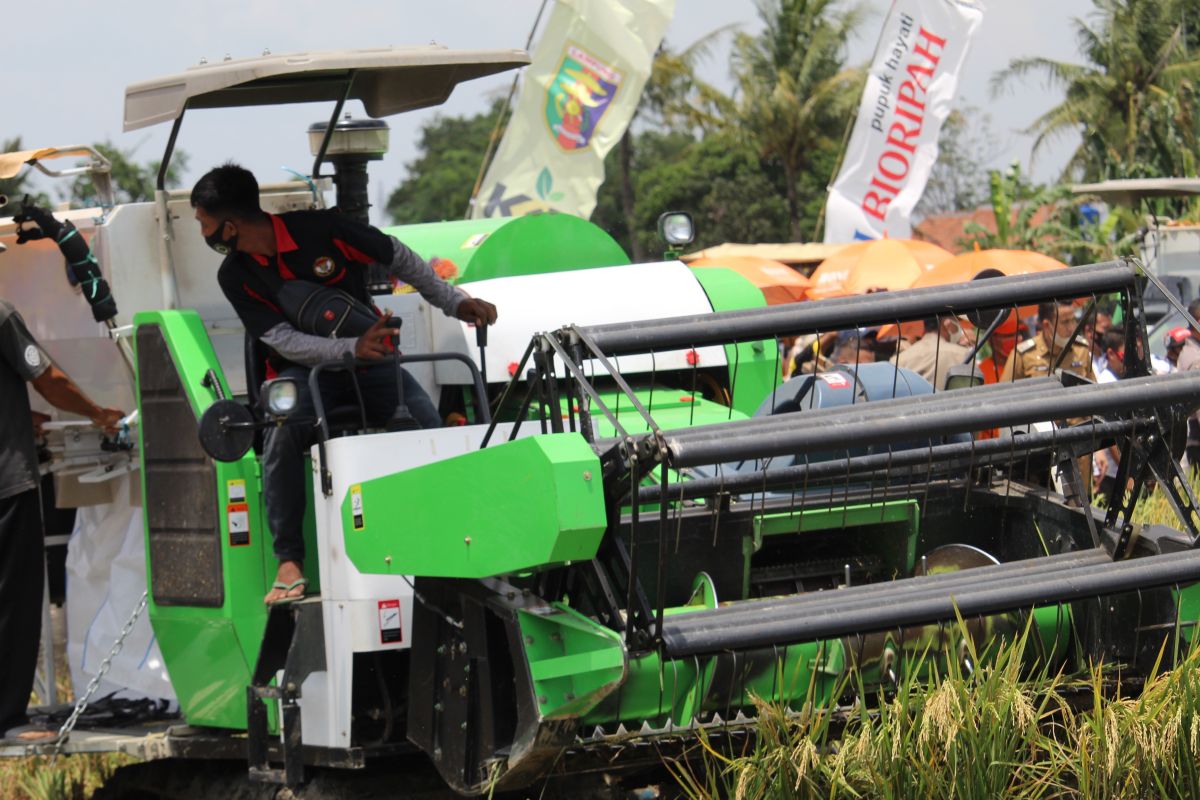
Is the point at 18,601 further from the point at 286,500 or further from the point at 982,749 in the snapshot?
the point at 982,749

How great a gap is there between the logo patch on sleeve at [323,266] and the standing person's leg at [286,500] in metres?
0.59

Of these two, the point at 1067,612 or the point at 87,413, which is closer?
the point at 1067,612

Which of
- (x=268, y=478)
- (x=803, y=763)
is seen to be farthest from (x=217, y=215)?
(x=803, y=763)

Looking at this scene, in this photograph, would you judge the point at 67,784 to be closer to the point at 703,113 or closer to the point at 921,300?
the point at 921,300

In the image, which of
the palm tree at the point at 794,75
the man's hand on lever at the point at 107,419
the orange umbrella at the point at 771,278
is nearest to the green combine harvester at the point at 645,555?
the man's hand on lever at the point at 107,419

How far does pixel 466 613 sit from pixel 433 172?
60.5 metres

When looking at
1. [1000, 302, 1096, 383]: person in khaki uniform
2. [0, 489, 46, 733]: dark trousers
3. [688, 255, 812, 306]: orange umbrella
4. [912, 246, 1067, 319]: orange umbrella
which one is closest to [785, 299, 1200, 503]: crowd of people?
[1000, 302, 1096, 383]: person in khaki uniform

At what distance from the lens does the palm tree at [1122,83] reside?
29500 millimetres

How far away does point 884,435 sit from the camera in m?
4.14

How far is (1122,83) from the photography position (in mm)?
31062

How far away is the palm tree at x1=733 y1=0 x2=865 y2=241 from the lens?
38.5 m

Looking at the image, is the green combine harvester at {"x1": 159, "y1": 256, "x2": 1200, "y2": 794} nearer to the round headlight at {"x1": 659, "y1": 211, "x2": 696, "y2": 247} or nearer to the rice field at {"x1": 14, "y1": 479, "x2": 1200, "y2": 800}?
the rice field at {"x1": 14, "y1": 479, "x2": 1200, "y2": 800}

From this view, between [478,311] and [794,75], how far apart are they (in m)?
34.2

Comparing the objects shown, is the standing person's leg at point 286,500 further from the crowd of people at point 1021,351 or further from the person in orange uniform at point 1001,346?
the person in orange uniform at point 1001,346
